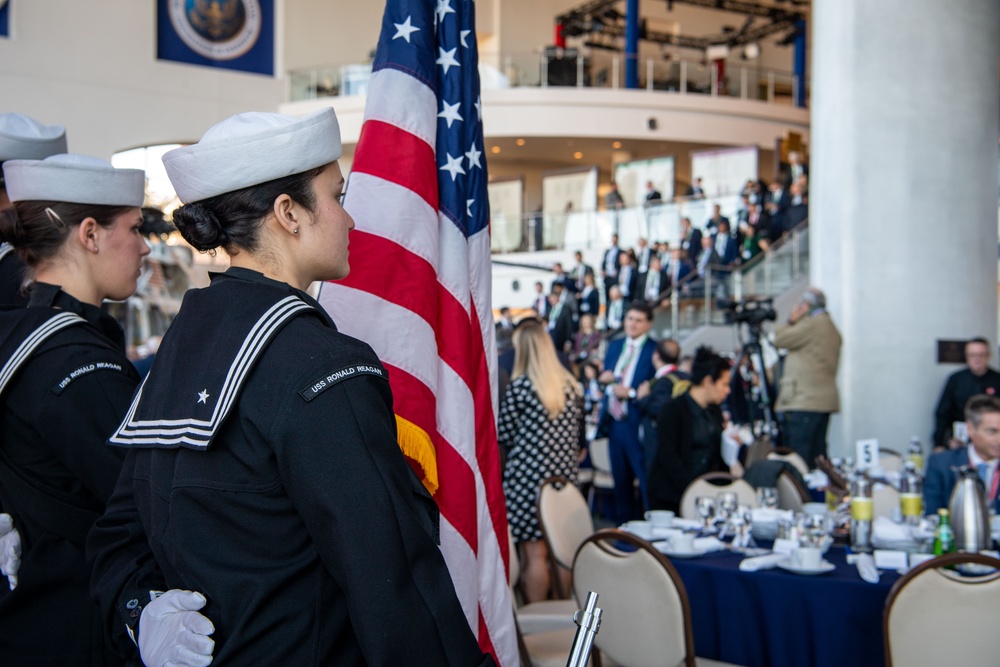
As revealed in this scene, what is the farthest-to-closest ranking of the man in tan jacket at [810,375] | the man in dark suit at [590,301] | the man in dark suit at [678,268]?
the man in dark suit at [590,301]
the man in dark suit at [678,268]
the man in tan jacket at [810,375]

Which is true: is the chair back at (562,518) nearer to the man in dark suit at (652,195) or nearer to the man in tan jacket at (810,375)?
the man in tan jacket at (810,375)

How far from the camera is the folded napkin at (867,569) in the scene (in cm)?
327

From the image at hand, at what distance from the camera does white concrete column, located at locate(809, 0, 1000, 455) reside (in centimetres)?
794

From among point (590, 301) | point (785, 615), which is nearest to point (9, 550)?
Result: point (785, 615)

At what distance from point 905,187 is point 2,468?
292 inches

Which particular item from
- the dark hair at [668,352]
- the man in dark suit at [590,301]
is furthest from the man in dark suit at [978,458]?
the man in dark suit at [590,301]

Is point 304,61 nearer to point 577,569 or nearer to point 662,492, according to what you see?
point 662,492

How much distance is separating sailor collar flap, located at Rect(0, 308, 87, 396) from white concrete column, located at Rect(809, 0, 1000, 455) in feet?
23.6

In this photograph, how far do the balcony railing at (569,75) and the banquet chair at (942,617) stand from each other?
1960 centimetres

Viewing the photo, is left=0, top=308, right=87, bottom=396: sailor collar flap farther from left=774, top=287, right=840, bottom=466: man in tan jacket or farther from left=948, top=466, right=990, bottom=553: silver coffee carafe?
left=774, top=287, right=840, bottom=466: man in tan jacket

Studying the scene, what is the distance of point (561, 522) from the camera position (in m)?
4.58

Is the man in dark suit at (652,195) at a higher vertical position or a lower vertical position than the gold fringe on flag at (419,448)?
higher

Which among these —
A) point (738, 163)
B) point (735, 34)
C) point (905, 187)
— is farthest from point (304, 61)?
point (905, 187)

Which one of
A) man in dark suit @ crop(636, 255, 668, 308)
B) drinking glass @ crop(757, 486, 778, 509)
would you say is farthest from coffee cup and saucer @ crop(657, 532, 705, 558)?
man in dark suit @ crop(636, 255, 668, 308)
